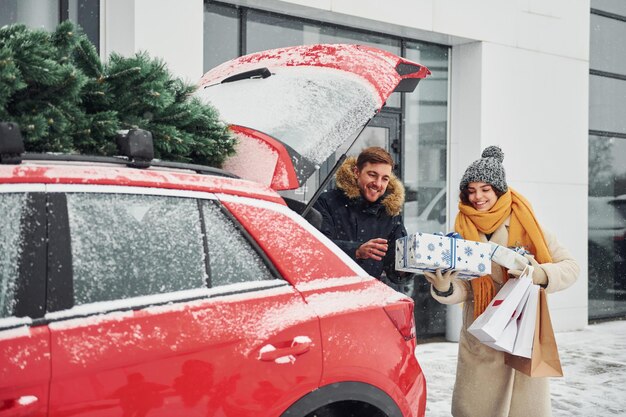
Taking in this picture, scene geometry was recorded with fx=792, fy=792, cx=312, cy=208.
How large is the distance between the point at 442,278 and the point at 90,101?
7.46 ft

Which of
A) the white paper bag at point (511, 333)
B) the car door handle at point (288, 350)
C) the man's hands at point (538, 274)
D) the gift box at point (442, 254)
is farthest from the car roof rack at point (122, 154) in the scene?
the man's hands at point (538, 274)

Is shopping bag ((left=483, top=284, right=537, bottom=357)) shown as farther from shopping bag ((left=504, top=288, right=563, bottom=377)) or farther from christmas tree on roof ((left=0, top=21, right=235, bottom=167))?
christmas tree on roof ((left=0, top=21, right=235, bottom=167))

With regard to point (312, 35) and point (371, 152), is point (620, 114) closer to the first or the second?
point (312, 35)

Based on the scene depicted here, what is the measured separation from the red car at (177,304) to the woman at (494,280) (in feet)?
5.72

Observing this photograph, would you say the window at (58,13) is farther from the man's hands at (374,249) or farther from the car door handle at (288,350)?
the car door handle at (288,350)

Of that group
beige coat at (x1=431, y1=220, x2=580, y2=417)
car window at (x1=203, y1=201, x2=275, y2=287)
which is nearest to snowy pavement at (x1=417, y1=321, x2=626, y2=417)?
beige coat at (x1=431, y1=220, x2=580, y2=417)

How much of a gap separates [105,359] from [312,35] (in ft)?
22.1

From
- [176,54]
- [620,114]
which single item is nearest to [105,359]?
[176,54]

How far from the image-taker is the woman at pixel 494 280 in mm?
4645

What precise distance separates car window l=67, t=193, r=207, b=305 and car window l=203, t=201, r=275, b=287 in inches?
1.6

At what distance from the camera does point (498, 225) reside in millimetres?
4703

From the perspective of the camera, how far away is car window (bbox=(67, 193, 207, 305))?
2.34 m

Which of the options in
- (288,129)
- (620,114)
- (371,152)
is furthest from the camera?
(620,114)

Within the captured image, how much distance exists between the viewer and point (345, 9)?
27.1ft
